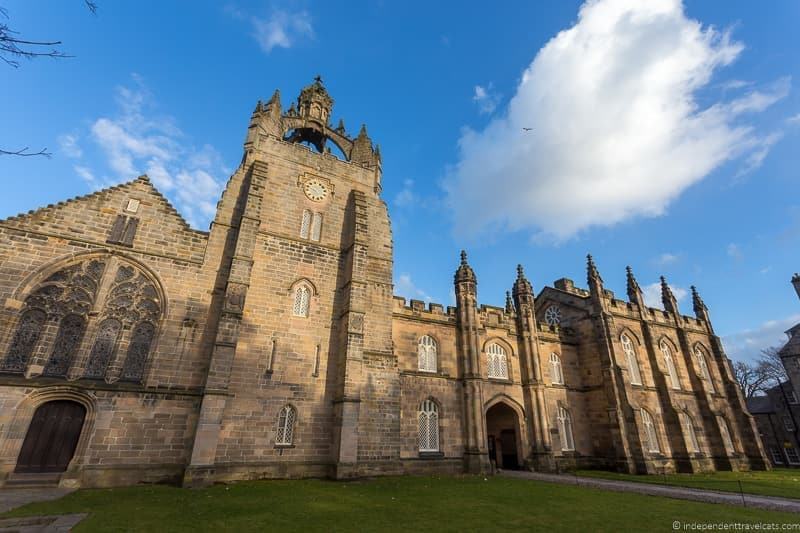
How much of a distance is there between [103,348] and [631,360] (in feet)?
102

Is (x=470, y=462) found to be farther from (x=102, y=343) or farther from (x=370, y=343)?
(x=102, y=343)

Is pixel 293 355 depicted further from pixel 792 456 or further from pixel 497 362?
pixel 792 456

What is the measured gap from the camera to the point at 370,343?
19.2 meters

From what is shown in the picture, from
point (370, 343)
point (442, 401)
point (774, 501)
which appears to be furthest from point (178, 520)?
point (774, 501)

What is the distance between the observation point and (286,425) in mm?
16484

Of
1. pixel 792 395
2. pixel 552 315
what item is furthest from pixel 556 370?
pixel 792 395

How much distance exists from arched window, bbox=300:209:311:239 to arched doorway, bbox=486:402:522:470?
1578 centimetres

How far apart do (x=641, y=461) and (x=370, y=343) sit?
17556 mm

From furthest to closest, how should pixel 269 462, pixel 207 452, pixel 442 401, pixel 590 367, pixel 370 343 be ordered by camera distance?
pixel 590 367 < pixel 442 401 < pixel 370 343 < pixel 269 462 < pixel 207 452

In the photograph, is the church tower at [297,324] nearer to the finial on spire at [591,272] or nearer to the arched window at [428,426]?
the arched window at [428,426]

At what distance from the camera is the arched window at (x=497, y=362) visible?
2341 centimetres

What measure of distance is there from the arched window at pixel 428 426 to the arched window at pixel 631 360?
50.1 feet

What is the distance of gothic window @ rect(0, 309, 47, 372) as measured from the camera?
13430 millimetres

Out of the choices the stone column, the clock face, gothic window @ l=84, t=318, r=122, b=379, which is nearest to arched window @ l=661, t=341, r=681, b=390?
the clock face
